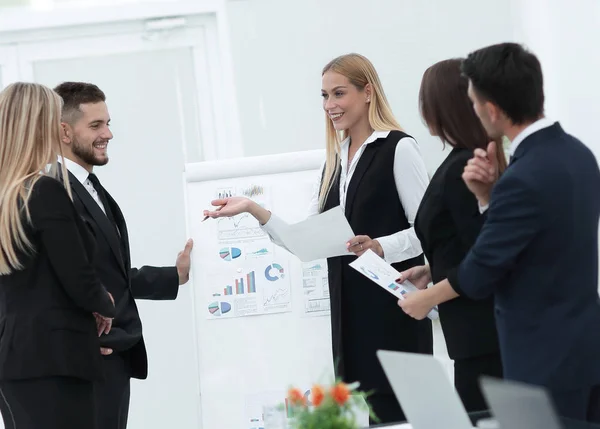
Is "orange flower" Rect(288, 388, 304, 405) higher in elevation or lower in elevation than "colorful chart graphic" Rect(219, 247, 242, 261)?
lower

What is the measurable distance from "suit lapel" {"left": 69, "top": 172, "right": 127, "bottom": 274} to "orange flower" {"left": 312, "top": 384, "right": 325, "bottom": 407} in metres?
1.67

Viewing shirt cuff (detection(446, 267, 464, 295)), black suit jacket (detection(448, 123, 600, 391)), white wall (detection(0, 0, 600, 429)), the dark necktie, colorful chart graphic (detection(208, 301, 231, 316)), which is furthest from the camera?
white wall (detection(0, 0, 600, 429))

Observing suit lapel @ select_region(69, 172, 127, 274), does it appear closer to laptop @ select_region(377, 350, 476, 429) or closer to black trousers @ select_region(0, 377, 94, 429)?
black trousers @ select_region(0, 377, 94, 429)

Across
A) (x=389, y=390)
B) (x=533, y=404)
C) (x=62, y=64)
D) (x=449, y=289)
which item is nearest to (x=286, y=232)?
(x=389, y=390)

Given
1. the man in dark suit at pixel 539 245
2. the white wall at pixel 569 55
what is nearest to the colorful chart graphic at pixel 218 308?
the white wall at pixel 569 55

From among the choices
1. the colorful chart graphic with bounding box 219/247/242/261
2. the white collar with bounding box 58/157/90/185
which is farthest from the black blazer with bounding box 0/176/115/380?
the colorful chart graphic with bounding box 219/247/242/261

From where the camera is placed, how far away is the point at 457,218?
2299mm

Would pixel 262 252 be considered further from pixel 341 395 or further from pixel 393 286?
pixel 341 395

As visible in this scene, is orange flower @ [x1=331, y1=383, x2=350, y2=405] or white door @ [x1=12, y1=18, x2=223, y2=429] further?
white door @ [x1=12, y1=18, x2=223, y2=429]

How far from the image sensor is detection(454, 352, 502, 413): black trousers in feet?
7.41

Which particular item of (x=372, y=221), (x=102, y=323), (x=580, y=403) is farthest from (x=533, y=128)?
(x=102, y=323)

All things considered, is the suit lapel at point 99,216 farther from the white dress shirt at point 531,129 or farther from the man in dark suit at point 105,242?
the white dress shirt at point 531,129

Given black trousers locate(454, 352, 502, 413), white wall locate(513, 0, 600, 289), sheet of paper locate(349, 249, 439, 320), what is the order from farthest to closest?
1. white wall locate(513, 0, 600, 289)
2. sheet of paper locate(349, 249, 439, 320)
3. black trousers locate(454, 352, 502, 413)

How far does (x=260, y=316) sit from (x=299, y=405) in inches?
94.4
